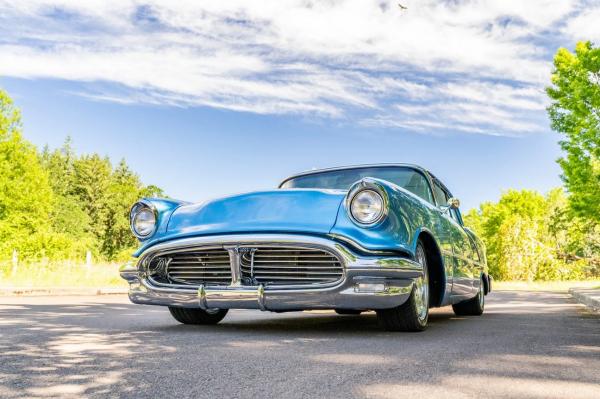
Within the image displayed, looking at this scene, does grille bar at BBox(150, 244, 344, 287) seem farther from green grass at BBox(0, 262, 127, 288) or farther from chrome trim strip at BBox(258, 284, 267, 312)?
green grass at BBox(0, 262, 127, 288)

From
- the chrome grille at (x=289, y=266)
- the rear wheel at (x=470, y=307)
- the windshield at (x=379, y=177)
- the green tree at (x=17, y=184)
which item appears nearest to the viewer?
the chrome grille at (x=289, y=266)

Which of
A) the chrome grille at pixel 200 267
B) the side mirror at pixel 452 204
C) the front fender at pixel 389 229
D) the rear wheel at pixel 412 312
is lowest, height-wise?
the rear wheel at pixel 412 312

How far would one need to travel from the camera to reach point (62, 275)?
19906mm

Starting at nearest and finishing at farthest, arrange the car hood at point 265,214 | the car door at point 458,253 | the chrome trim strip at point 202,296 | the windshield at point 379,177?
the car hood at point 265,214, the chrome trim strip at point 202,296, the car door at point 458,253, the windshield at point 379,177

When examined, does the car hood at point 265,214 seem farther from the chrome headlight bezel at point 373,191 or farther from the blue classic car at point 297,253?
the chrome headlight bezel at point 373,191

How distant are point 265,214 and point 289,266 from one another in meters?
0.48

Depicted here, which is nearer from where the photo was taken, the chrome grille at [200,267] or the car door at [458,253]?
the chrome grille at [200,267]

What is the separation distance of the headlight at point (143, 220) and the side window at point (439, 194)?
10.1 ft

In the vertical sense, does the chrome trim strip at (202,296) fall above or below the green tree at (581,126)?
below

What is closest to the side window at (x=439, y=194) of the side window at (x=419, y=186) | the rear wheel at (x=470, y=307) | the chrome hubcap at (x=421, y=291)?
the side window at (x=419, y=186)

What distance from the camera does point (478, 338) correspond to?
500 centimetres

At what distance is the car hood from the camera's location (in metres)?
4.84

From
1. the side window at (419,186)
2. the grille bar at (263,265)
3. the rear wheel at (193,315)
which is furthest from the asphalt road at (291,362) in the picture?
the side window at (419,186)

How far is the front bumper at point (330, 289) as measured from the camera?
462cm
